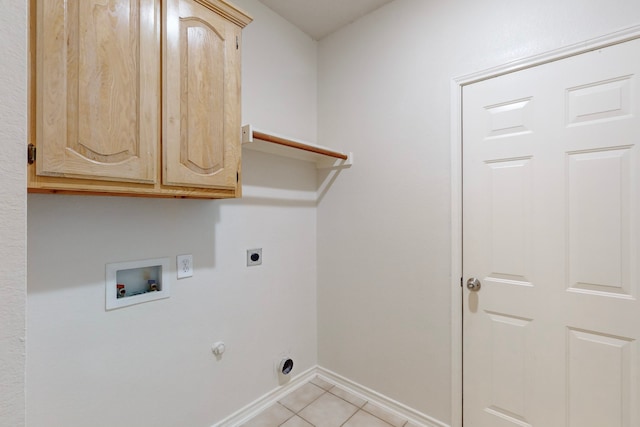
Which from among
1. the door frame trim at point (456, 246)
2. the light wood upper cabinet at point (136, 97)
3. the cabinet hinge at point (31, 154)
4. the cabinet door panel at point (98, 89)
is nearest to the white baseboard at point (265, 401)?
the door frame trim at point (456, 246)

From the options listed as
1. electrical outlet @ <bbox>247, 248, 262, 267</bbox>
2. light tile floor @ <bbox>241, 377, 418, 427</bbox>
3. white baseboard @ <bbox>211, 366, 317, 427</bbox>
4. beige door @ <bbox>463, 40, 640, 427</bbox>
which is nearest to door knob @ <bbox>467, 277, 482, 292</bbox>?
beige door @ <bbox>463, 40, 640, 427</bbox>

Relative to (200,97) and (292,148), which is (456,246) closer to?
(292,148)

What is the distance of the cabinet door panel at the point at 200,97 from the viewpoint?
1.21 m

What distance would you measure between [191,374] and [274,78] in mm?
1907

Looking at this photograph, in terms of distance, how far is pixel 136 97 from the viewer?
1.11 metres

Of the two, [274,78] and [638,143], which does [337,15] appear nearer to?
[274,78]

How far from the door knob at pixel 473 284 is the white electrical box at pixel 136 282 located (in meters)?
1.61

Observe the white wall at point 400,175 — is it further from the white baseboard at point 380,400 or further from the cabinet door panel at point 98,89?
the cabinet door panel at point 98,89

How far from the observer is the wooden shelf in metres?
1.57

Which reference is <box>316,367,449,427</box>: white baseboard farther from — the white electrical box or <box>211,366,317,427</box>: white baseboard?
the white electrical box

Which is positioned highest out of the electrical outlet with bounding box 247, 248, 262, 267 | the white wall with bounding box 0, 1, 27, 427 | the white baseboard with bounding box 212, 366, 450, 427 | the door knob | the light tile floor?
the white wall with bounding box 0, 1, 27, 427

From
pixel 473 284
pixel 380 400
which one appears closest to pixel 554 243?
pixel 473 284

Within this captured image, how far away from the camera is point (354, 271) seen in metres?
2.12

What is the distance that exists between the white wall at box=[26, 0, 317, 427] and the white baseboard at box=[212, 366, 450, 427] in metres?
0.05
